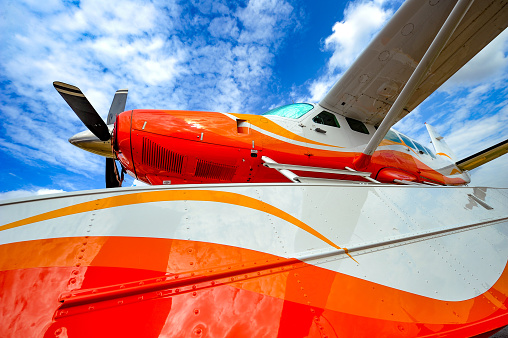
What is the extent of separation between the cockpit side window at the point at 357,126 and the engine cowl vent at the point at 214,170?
378 centimetres

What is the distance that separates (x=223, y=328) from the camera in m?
1.31

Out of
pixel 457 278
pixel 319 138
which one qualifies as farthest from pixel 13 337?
pixel 319 138

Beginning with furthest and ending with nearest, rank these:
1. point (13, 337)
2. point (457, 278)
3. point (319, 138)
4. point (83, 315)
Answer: point (319, 138) → point (457, 278) → point (83, 315) → point (13, 337)

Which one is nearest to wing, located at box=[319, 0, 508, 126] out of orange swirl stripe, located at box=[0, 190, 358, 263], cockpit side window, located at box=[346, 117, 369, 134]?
cockpit side window, located at box=[346, 117, 369, 134]

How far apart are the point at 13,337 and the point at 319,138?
5031 mm

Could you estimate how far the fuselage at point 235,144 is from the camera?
347 cm

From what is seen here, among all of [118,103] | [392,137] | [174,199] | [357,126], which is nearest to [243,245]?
[174,199]

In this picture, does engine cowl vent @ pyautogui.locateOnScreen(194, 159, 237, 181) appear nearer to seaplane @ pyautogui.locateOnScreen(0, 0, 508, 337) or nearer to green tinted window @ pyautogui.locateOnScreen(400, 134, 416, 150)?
seaplane @ pyautogui.locateOnScreen(0, 0, 508, 337)

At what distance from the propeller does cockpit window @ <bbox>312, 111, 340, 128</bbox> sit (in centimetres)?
462

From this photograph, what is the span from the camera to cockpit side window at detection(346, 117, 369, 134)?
5570 mm

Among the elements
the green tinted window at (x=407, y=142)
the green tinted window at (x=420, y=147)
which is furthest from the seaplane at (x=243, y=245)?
the green tinted window at (x=420, y=147)

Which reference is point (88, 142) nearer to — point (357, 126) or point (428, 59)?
point (428, 59)

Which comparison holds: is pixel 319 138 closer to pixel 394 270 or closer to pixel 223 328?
pixel 394 270

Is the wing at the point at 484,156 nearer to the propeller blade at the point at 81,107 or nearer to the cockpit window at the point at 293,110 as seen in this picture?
the cockpit window at the point at 293,110
